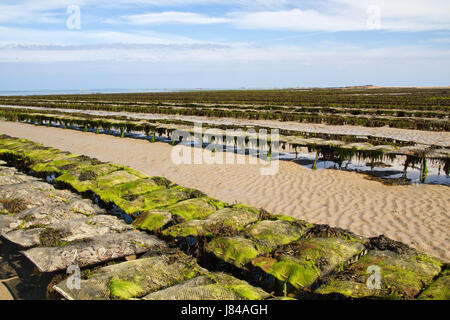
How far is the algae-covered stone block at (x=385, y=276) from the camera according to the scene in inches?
131

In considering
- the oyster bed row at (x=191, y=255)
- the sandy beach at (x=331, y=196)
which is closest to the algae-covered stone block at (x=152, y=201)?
the oyster bed row at (x=191, y=255)

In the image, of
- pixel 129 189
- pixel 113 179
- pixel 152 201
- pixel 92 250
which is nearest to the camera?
pixel 92 250

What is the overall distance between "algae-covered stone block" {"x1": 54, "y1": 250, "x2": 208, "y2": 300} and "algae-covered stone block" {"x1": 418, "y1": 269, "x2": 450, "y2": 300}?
231cm

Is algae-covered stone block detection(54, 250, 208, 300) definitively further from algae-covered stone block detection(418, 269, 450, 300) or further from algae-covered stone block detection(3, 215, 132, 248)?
algae-covered stone block detection(418, 269, 450, 300)

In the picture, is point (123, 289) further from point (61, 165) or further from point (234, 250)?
point (61, 165)

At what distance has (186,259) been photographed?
13.0 feet

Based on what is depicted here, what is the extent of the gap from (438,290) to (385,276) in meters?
0.49

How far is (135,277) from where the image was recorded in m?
3.53

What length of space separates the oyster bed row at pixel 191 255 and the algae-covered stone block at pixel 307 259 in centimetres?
1

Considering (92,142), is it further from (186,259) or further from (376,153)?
(186,259)

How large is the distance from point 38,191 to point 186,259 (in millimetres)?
4084

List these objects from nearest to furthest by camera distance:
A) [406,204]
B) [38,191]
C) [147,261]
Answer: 1. [147,261]
2. [38,191]
3. [406,204]

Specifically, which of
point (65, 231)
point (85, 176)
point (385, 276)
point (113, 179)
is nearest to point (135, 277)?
point (65, 231)
